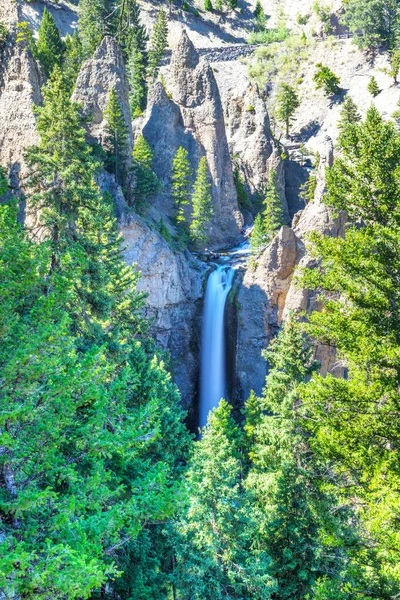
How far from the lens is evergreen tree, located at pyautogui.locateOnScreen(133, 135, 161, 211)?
3384cm

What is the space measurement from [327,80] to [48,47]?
3649cm

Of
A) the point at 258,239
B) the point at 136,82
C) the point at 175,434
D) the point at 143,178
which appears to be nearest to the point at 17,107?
the point at 143,178

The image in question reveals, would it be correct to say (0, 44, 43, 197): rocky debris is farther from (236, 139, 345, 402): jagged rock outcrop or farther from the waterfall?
(236, 139, 345, 402): jagged rock outcrop

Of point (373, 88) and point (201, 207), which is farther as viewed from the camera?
point (373, 88)

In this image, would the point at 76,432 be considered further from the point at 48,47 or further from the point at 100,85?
the point at 48,47

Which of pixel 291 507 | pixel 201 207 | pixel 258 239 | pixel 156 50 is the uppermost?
pixel 156 50

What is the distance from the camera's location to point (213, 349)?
3400cm

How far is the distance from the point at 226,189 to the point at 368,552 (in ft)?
130

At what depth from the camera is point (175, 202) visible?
41.2 m

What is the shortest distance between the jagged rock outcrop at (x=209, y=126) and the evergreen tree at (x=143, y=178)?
8883 millimetres

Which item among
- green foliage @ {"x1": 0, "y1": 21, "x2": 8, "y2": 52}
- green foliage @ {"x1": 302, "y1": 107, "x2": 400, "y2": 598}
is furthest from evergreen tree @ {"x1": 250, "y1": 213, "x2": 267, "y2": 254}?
green foliage @ {"x1": 302, "y1": 107, "x2": 400, "y2": 598}

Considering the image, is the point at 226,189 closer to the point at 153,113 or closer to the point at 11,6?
the point at 153,113

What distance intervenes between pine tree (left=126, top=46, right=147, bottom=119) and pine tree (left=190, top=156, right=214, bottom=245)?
13.1 meters

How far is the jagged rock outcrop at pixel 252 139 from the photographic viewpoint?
47.3 m
